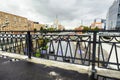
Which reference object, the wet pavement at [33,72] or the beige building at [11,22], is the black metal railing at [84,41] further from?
the beige building at [11,22]

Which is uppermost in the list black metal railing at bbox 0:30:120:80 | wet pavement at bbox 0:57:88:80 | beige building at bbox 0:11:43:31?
beige building at bbox 0:11:43:31

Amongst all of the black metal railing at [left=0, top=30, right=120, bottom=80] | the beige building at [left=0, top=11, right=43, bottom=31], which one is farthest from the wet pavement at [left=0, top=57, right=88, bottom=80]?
the beige building at [left=0, top=11, right=43, bottom=31]

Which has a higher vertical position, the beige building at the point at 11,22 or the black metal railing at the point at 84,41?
the beige building at the point at 11,22

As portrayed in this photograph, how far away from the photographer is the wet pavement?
248cm

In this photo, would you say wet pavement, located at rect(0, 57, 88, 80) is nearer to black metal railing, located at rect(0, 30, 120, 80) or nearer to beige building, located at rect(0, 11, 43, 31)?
black metal railing, located at rect(0, 30, 120, 80)

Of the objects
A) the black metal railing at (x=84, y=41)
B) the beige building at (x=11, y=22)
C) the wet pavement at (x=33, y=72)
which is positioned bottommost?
the wet pavement at (x=33, y=72)

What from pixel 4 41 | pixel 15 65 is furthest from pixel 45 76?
pixel 4 41

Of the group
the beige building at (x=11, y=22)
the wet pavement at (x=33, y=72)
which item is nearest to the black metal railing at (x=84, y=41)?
the wet pavement at (x=33, y=72)

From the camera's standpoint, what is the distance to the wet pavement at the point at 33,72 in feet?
8.14

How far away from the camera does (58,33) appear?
327cm

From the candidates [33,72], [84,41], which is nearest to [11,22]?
[33,72]

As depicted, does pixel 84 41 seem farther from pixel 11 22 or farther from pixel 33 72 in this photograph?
pixel 11 22

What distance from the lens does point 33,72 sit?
9.01 feet

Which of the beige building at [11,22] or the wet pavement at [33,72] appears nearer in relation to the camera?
the wet pavement at [33,72]
